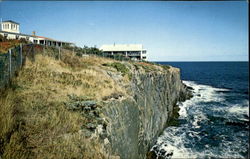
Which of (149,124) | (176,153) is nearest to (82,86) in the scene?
(149,124)

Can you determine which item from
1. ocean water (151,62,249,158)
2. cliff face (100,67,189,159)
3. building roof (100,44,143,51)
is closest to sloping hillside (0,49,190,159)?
cliff face (100,67,189,159)

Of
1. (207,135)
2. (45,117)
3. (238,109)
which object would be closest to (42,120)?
(45,117)

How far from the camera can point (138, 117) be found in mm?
13898

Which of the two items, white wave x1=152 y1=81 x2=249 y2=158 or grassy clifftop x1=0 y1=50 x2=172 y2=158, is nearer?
grassy clifftop x1=0 y1=50 x2=172 y2=158

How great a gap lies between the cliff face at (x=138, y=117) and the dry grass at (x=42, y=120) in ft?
5.52

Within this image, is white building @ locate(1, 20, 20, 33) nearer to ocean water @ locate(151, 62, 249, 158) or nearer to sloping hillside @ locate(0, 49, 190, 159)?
sloping hillside @ locate(0, 49, 190, 159)

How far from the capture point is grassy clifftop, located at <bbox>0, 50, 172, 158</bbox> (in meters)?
5.07

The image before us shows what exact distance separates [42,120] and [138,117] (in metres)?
8.65

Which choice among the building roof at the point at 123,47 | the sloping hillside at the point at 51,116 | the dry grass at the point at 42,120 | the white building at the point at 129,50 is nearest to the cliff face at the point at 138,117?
the sloping hillside at the point at 51,116

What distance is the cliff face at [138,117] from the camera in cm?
960

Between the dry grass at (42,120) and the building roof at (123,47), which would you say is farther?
the building roof at (123,47)

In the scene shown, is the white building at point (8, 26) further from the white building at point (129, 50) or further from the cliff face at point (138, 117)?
the cliff face at point (138, 117)

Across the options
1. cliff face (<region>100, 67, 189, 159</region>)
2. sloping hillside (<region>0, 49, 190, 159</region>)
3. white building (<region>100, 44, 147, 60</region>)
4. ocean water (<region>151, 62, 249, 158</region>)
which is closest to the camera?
sloping hillside (<region>0, 49, 190, 159</region>)

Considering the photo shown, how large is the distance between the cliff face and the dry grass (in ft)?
5.52
